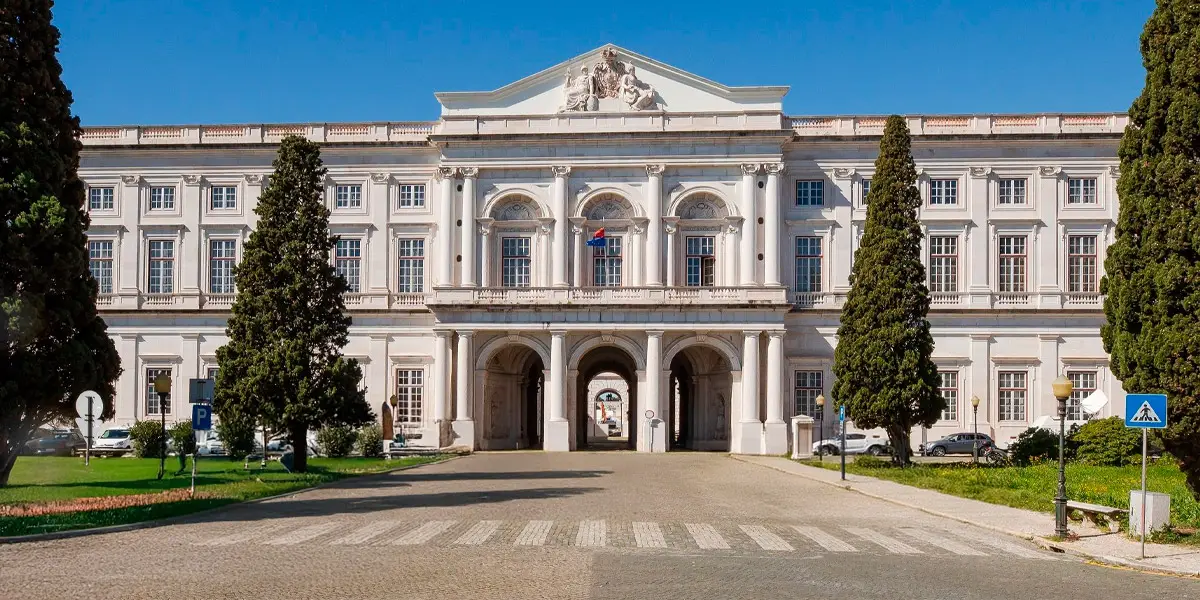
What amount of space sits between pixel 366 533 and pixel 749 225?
4024 centimetres

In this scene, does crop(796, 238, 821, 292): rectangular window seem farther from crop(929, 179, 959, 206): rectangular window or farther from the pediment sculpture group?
the pediment sculpture group

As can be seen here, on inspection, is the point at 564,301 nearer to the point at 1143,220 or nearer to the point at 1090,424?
the point at 1090,424

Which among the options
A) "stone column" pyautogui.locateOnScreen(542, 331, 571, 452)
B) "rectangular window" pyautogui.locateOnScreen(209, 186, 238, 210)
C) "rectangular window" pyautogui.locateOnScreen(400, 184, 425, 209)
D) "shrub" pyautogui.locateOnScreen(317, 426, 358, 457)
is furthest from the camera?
"rectangular window" pyautogui.locateOnScreen(209, 186, 238, 210)

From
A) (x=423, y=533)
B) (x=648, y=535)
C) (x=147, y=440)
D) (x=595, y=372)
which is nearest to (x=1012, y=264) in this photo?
(x=595, y=372)

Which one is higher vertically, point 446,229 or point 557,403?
point 446,229

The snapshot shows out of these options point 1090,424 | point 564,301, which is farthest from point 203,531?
point 564,301

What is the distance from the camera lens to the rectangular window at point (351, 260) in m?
61.1

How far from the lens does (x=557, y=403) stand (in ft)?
187

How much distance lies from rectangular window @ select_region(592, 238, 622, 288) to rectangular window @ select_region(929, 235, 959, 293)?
15.4m

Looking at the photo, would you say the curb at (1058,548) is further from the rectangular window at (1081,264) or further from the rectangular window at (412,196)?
the rectangular window at (412,196)

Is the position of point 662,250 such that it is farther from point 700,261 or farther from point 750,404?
point 750,404

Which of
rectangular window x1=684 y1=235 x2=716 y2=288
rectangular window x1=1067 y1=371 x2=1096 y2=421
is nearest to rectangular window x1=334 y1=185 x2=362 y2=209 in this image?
rectangular window x1=684 y1=235 x2=716 y2=288

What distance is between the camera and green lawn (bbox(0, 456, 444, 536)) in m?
21.4

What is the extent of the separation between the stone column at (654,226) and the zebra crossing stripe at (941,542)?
3700cm
